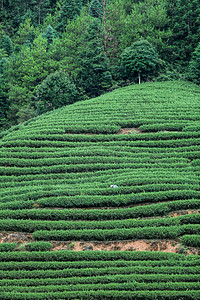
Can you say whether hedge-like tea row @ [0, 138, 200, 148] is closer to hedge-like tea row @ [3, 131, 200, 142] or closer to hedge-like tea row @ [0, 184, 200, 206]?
hedge-like tea row @ [3, 131, 200, 142]

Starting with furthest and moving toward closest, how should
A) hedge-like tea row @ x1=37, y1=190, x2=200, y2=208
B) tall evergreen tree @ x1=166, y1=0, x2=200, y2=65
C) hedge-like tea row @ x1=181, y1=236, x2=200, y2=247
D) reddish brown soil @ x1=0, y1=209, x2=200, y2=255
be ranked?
tall evergreen tree @ x1=166, y1=0, x2=200, y2=65
hedge-like tea row @ x1=37, y1=190, x2=200, y2=208
reddish brown soil @ x1=0, y1=209, x2=200, y2=255
hedge-like tea row @ x1=181, y1=236, x2=200, y2=247

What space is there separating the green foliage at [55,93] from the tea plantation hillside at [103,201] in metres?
7.25

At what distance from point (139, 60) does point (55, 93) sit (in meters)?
10.1

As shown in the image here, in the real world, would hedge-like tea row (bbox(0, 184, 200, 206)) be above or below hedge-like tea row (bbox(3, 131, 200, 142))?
below

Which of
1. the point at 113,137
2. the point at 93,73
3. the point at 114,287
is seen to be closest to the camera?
the point at 114,287

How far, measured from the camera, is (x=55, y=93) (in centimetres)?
3497

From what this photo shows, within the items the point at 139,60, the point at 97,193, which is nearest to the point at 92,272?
the point at 97,193

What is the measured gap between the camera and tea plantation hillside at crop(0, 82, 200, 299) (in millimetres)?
12430

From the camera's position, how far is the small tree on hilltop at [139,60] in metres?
36.0

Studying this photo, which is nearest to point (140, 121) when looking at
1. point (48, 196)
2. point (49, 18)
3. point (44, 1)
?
point (48, 196)

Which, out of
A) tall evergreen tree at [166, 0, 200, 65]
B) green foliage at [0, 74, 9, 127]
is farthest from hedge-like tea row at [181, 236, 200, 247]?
green foliage at [0, 74, 9, 127]

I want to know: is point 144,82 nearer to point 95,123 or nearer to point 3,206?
point 95,123

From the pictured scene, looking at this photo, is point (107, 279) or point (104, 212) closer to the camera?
point (107, 279)

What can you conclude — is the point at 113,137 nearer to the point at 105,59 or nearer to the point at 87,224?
the point at 87,224
